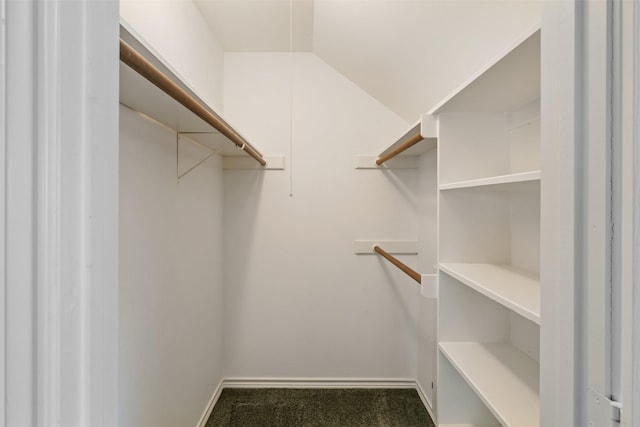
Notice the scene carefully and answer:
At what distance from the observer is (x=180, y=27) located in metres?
1.46

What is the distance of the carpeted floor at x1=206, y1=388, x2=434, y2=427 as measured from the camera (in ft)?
5.87

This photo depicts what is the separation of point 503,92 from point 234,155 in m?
1.55

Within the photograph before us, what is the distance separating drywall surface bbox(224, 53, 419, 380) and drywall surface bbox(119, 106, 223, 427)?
324 mm

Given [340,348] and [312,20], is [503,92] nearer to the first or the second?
[312,20]

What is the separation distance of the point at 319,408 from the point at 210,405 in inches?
25.6

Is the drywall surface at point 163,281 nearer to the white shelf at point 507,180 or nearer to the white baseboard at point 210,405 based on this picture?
the white baseboard at point 210,405

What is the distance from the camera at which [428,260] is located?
1.93 meters

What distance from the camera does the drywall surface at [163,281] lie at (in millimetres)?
1049

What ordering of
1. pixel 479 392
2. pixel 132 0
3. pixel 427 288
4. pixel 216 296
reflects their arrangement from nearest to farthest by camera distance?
pixel 479 392
pixel 132 0
pixel 427 288
pixel 216 296

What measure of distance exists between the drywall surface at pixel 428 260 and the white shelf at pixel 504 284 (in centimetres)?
61

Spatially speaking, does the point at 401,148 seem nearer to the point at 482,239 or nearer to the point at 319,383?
the point at 482,239
